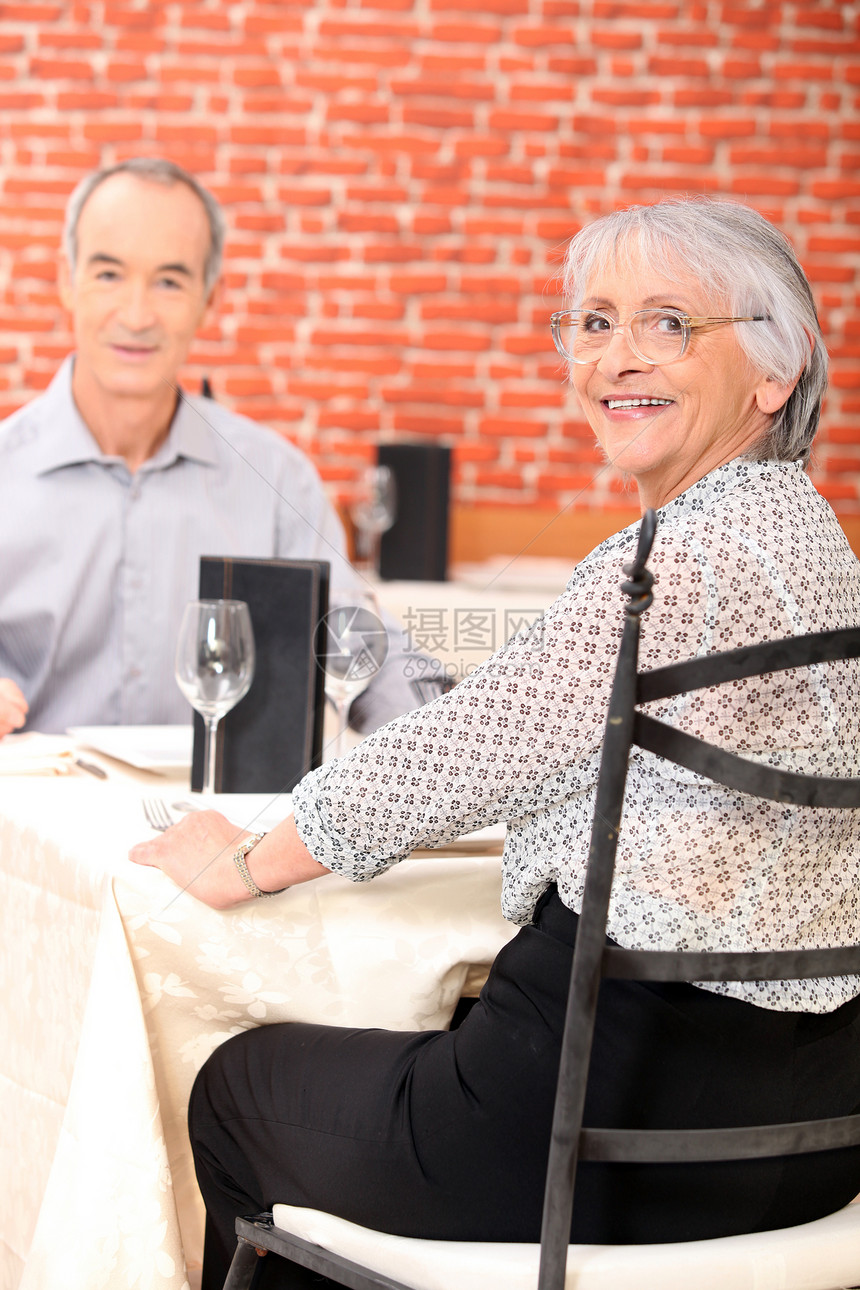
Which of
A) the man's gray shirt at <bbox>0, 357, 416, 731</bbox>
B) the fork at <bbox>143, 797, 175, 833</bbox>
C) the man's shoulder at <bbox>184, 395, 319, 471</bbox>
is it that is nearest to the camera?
the fork at <bbox>143, 797, 175, 833</bbox>

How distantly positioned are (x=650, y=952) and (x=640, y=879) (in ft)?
0.29

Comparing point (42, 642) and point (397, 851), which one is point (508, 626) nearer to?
point (397, 851)

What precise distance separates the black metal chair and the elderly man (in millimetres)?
1184

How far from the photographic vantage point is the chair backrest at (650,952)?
2.48ft

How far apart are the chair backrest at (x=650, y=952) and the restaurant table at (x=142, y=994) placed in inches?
11.3

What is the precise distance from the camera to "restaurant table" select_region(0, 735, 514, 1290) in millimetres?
1003

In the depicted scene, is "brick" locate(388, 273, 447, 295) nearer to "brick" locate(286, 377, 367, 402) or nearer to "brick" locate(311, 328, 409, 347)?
"brick" locate(311, 328, 409, 347)

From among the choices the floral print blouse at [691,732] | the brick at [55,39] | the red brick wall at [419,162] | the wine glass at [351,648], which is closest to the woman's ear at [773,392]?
the floral print blouse at [691,732]

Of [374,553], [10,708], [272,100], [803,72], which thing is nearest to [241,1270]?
[10,708]

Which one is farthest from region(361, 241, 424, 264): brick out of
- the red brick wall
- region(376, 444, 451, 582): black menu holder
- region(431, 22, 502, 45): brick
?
region(376, 444, 451, 582): black menu holder

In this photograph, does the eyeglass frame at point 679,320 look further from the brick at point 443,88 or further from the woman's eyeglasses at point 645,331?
the brick at point 443,88

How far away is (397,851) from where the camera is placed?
96cm

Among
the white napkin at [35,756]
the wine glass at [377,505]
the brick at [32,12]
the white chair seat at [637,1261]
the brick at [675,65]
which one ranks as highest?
the brick at [32,12]

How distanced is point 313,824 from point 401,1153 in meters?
0.24
